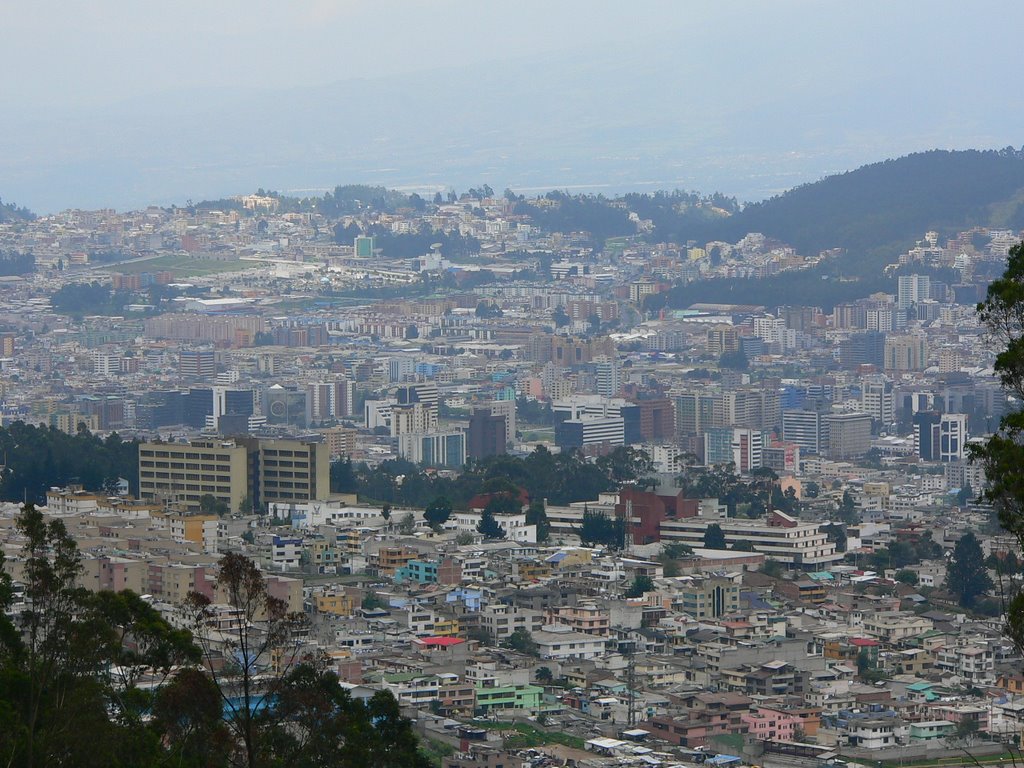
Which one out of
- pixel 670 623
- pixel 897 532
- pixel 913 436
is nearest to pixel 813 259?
pixel 913 436

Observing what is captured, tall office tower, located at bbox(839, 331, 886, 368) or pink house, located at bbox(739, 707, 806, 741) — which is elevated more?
Result: tall office tower, located at bbox(839, 331, 886, 368)

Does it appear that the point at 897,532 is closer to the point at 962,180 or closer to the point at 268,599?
the point at 268,599

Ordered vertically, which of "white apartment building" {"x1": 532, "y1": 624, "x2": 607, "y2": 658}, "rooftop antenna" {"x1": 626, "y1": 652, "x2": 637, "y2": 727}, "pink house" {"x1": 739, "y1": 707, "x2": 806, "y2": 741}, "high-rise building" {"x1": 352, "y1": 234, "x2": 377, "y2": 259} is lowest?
"pink house" {"x1": 739, "y1": 707, "x2": 806, "y2": 741}

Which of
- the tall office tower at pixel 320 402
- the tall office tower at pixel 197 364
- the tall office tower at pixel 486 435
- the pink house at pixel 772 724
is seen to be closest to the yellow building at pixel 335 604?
the pink house at pixel 772 724

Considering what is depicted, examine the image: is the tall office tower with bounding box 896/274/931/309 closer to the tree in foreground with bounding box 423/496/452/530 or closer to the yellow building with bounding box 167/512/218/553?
the tree in foreground with bounding box 423/496/452/530

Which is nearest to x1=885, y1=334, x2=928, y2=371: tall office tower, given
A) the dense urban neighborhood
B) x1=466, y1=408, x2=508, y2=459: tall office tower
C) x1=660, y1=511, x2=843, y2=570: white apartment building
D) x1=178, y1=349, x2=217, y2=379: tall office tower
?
the dense urban neighborhood

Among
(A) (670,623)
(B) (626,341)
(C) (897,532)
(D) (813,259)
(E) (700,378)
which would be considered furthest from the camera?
(D) (813,259)
